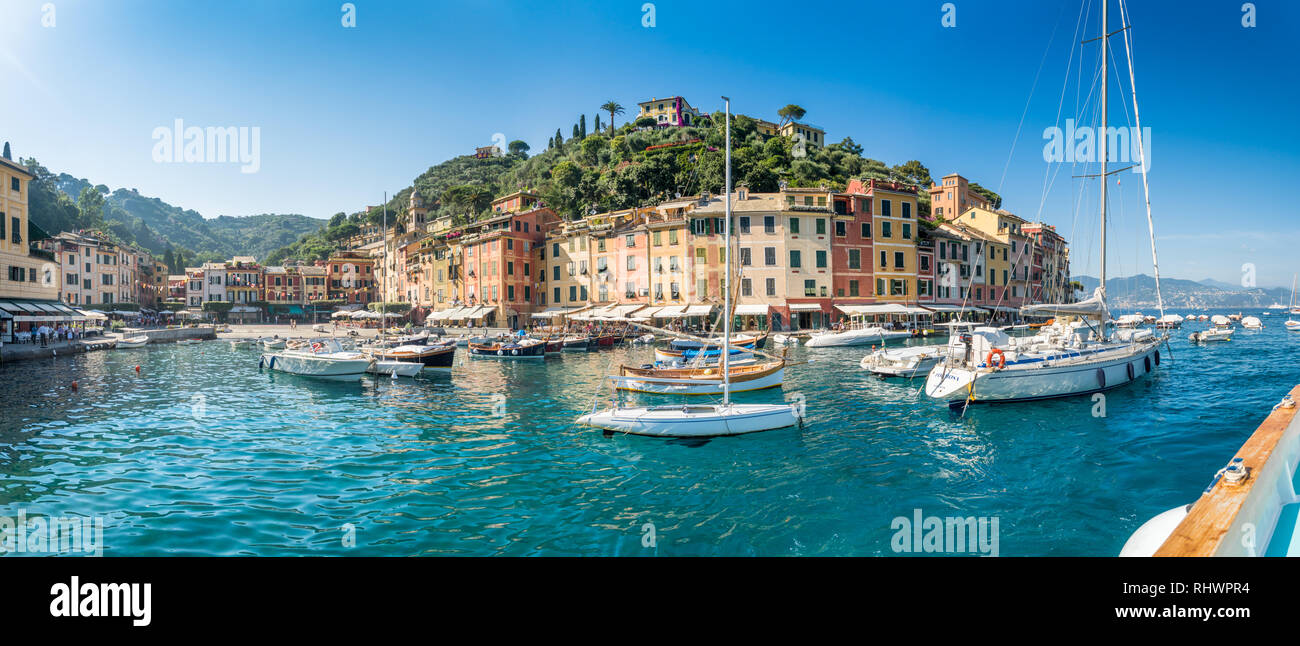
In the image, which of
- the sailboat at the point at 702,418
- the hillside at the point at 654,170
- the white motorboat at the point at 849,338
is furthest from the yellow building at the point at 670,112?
the sailboat at the point at 702,418

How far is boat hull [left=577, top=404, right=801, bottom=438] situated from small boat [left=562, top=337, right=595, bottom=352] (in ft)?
84.7

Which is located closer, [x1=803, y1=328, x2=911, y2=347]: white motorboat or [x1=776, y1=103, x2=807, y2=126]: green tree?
[x1=803, y1=328, x2=911, y2=347]: white motorboat

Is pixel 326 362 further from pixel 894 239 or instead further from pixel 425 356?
pixel 894 239

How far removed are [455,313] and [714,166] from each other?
3312 centimetres

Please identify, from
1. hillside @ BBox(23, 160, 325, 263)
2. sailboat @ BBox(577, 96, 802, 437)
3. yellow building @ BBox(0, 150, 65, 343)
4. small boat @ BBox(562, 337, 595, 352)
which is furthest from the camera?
Result: hillside @ BBox(23, 160, 325, 263)

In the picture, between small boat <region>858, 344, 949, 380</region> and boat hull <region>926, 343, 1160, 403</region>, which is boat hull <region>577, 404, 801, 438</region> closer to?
boat hull <region>926, 343, 1160, 403</region>

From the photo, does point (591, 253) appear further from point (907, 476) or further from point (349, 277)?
point (349, 277)

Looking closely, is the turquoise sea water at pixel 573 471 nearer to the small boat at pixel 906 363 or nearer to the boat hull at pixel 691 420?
the boat hull at pixel 691 420

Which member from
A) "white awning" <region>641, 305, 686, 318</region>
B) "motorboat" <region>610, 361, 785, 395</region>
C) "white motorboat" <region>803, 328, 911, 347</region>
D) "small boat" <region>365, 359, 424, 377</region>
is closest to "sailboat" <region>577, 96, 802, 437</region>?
"motorboat" <region>610, 361, 785, 395</region>

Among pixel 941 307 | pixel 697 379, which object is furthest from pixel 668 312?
pixel 941 307

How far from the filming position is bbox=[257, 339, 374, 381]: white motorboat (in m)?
26.1

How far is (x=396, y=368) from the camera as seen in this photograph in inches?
1031

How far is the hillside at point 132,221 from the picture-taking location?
8188cm

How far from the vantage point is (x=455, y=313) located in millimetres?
60812
